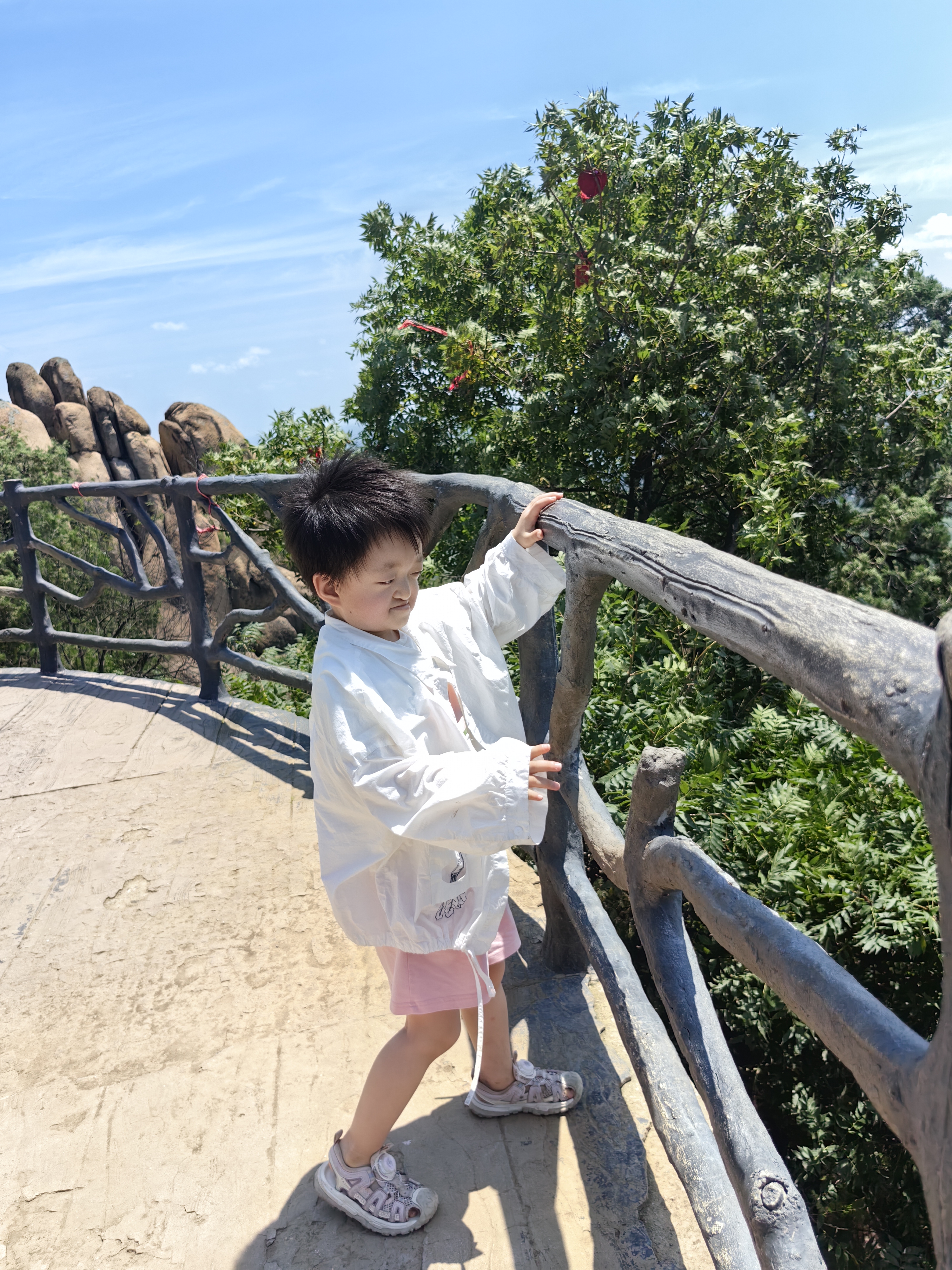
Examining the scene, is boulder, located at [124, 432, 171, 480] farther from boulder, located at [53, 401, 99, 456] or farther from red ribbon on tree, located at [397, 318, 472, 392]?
red ribbon on tree, located at [397, 318, 472, 392]

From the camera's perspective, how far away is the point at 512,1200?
1625 millimetres

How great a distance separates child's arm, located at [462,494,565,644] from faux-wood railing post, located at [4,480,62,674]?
3.50 metres

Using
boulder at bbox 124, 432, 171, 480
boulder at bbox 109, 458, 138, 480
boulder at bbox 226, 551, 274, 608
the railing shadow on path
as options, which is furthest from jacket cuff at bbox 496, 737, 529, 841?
boulder at bbox 109, 458, 138, 480

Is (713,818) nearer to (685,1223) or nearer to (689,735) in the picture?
(689,735)

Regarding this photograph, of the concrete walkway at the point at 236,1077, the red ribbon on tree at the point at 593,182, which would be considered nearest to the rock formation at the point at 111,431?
the red ribbon on tree at the point at 593,182

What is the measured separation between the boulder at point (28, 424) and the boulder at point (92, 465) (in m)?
0.63

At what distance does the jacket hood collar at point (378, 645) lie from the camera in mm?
1526

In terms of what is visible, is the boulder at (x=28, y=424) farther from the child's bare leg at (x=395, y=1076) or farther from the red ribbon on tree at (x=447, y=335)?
the child's bare leg at (x=395, y=1076)

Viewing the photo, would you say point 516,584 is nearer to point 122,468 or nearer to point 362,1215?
point 362,1215

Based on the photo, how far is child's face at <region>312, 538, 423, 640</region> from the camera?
4.98 ft

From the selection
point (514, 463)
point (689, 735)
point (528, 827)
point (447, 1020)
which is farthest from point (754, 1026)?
point (514, 463)

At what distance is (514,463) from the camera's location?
4.82m

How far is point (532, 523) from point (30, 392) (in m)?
19.6

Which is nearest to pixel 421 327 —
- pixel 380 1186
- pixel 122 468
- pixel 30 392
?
pixel 380 1186
